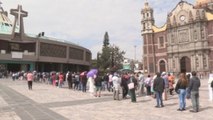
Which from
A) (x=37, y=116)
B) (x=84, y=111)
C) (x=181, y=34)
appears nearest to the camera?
(x=37, y=116)

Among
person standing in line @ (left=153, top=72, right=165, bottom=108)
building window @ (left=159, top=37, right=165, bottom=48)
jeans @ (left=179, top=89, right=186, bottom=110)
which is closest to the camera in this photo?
jeans @ (left=179, top=89, right=186, bottom=110)

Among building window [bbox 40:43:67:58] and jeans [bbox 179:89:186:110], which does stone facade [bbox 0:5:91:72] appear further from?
jeans [bbox 179:89:186:110]

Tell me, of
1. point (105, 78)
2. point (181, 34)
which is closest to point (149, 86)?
point (105, 78)

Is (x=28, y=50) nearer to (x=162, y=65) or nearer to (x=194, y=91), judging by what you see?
(x=162, y=65)

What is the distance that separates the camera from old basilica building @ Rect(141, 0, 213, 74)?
A: 55219mm

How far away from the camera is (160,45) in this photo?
63.6 m

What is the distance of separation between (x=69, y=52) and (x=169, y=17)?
2535 centimetres

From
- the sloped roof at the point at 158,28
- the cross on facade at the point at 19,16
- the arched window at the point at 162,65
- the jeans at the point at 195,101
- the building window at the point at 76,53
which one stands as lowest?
the jeans at the point at 195,101

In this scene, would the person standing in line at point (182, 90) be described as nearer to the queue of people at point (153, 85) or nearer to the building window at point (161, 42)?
the queue of people at point (153, 85)

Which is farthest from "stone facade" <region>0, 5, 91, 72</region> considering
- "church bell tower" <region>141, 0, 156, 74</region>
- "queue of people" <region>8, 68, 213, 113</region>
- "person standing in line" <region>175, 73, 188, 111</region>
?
"person standing in line" <region>175, 73, 188, 111</region>

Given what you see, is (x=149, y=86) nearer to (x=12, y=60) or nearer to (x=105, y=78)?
(x=105, y=78)

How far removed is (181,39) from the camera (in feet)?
195

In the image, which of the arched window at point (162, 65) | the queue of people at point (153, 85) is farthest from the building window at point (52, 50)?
the queue of people at point (153, 85)

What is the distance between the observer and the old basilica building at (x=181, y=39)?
55219 millimetres
